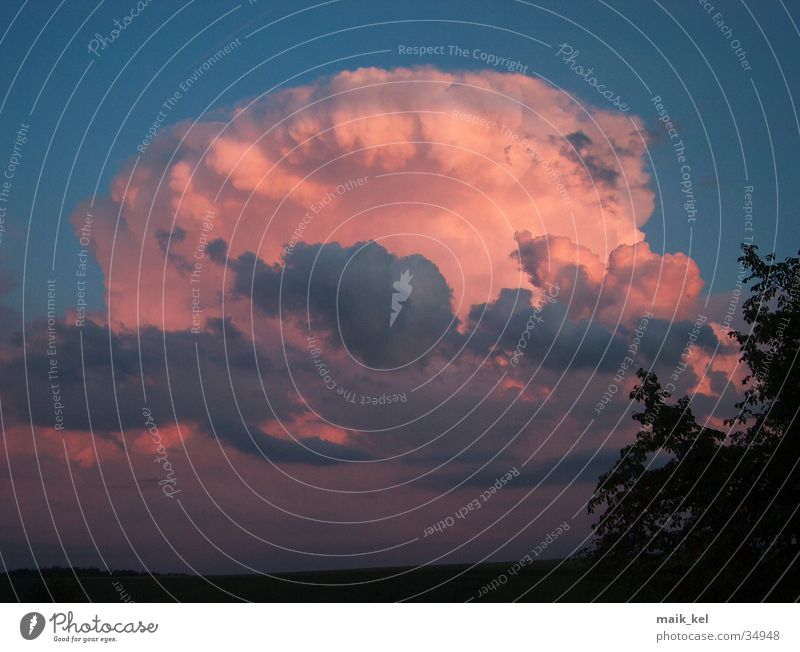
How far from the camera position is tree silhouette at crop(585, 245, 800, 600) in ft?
91.8
